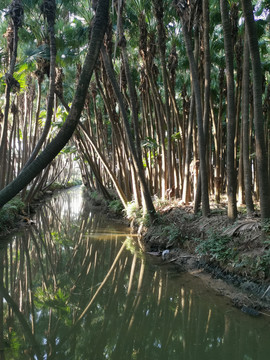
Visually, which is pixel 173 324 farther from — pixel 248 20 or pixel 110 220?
pixel 110 220

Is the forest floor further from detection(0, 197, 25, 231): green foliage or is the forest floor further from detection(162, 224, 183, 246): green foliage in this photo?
detection(0, 197, 25, 231): green foliage

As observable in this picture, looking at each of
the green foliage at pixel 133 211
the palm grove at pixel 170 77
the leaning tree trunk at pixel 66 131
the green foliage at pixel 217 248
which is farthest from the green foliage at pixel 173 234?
the leaning tree trunk at pixel 66 131

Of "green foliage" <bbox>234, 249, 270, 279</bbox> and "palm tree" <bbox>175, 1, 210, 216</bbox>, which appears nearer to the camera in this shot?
"green foliage" <bbox>234, 249, 270, 279</bbox>

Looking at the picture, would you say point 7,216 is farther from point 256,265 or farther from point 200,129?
point 256,265

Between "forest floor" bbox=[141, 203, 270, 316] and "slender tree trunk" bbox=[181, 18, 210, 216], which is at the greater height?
"slender tree trunk" bbox=[181, 18, 210, 216]

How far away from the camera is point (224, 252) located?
7277mm

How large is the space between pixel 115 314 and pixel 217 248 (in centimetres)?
297

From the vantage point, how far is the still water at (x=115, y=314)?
455 cm

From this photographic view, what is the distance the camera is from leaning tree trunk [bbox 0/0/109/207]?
14.5 feet

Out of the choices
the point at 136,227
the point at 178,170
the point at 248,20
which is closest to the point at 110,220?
the point at 136,227

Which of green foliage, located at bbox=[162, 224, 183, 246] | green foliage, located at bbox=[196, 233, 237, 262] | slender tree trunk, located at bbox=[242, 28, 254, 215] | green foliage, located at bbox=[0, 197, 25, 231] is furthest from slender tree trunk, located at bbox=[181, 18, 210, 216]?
green foliage, located at bbox=[0, 197, 25, 231]

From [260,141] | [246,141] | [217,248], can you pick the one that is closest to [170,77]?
[246,141]

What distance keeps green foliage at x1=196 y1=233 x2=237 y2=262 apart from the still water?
2.43 feet

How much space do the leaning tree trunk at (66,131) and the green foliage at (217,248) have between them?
462cm
